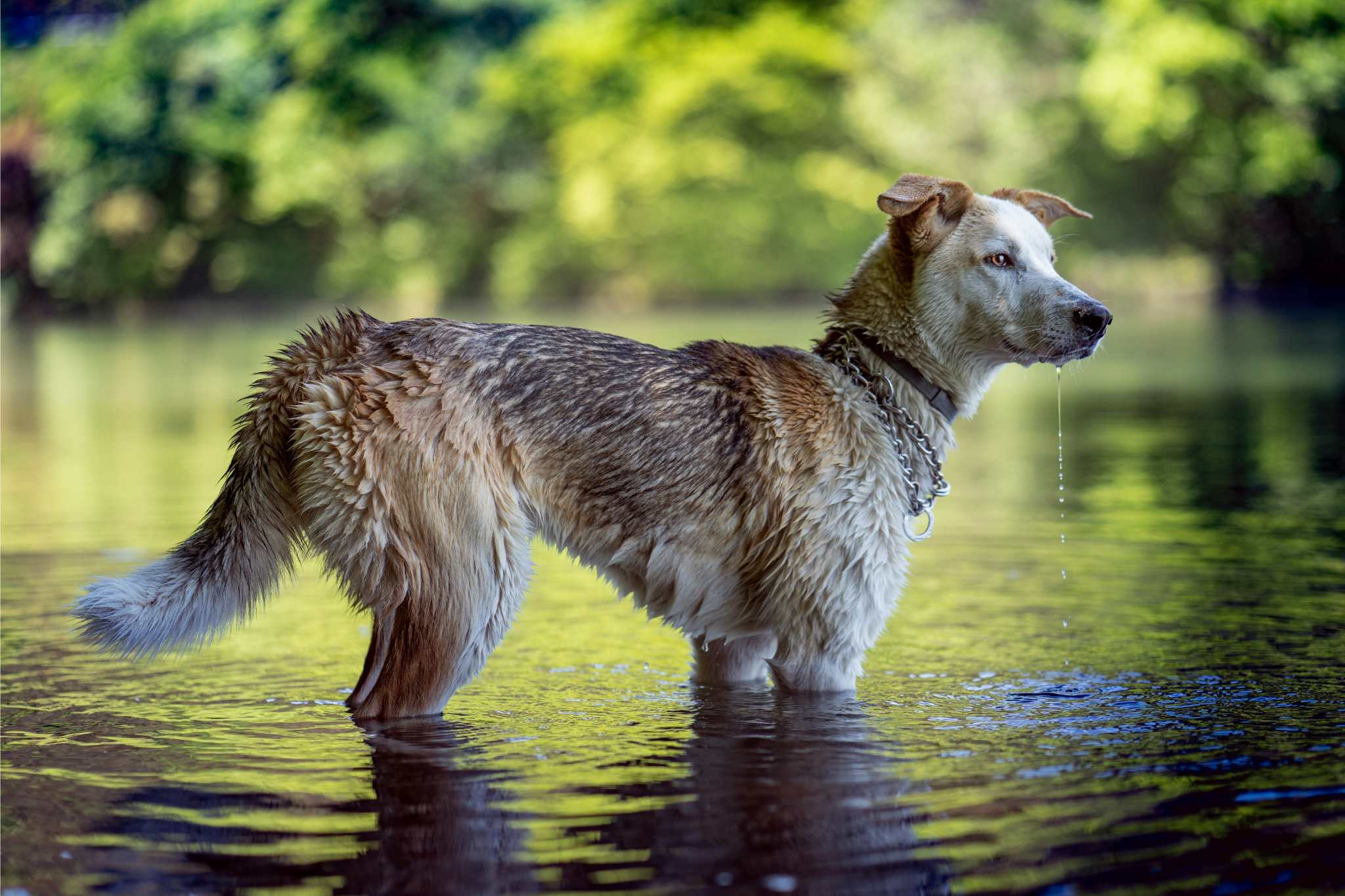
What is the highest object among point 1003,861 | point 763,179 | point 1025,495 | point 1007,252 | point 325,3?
point 325,3

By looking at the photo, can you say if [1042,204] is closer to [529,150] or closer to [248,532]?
[248,532]

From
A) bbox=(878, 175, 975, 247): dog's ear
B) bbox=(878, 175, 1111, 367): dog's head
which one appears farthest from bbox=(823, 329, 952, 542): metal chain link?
Result: bbox=(878, 175, 975, 247): dog's ear

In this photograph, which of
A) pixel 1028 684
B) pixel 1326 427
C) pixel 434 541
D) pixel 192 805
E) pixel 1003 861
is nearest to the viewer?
pixel 1003 861

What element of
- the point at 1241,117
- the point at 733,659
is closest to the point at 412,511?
the point at 733,659

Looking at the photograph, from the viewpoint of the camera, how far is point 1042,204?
19.4 feet

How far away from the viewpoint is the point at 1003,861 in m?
3.88

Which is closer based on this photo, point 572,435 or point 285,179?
point 572,435

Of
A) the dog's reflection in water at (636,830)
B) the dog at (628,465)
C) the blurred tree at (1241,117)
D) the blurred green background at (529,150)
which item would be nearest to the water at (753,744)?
the dog's reflection in water at (636,830)

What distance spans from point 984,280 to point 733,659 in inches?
61.0

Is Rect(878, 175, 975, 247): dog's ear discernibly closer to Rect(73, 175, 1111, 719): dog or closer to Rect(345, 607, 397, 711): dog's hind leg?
Rect(73, 175, 1111, 719): dog

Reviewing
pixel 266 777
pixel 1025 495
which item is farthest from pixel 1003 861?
pixel 1025 495

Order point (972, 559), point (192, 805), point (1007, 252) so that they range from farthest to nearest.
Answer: point (972, 559), point (1007, 252), point (192, 805)

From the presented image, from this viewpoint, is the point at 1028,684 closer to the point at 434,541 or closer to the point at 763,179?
the point at 434,541

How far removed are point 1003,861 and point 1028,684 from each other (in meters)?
1.94
